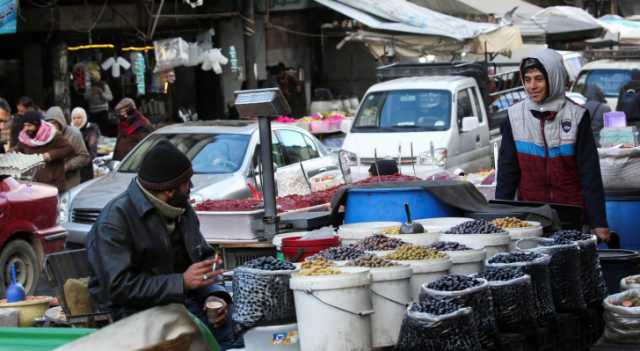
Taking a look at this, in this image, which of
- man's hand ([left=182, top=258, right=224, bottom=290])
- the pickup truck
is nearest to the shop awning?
the pickup truck

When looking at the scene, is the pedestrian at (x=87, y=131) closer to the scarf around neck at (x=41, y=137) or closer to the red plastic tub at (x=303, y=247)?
the scarf around neck at (x=41, y=137)

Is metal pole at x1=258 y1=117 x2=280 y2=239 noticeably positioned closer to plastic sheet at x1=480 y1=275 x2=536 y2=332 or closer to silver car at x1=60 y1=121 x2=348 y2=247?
plastic sheet at x1=480 y1=275 x2=536 y2=332

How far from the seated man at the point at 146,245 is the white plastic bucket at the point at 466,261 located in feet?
5.15

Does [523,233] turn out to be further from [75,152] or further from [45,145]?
[75,152]

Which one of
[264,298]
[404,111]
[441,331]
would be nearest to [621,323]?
[441,331]

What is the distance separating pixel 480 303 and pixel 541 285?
2.53 feet

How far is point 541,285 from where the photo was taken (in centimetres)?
712

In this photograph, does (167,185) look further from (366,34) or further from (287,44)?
(287,44)

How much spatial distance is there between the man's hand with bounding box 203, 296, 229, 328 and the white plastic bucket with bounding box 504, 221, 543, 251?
2053 mm

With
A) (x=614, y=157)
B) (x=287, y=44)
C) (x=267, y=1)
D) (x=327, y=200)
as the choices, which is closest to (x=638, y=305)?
(x=614, y=157)

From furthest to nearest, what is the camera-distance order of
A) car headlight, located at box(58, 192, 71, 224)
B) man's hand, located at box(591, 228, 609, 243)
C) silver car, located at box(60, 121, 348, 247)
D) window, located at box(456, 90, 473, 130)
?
window, located at box(456, 90, 473, 130) < car headlight, located at box(58, 192, 71, 224) < silver car, located at box(60, 121, 348, 247) < man's hand, located at box(591, 228, 609, 243)

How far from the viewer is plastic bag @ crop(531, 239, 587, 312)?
24.4ft

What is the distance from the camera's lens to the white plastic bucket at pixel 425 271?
6766 millimetres

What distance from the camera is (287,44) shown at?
28750 millimetres
